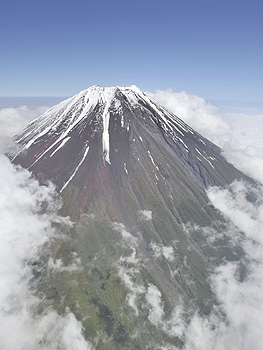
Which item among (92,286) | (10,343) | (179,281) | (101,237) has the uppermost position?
(101,237)

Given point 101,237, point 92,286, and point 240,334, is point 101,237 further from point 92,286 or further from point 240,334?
point 240,334

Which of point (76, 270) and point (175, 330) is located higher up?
point (76, 270)

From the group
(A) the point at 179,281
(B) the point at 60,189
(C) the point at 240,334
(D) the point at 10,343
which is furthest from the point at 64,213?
(C) the point at 240,334

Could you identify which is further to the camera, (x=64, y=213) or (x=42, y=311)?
(x=64, y=213)

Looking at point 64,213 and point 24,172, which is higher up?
point 24,172

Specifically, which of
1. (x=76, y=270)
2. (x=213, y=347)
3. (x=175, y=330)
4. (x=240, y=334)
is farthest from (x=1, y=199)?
(x=240, y=334)

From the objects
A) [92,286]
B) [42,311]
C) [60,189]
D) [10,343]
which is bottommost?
[10,343]

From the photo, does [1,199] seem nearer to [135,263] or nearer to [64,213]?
[64,213]

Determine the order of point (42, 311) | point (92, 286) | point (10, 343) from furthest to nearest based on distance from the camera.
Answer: point (92, 286) → point (42, 311) → point (10, 343)

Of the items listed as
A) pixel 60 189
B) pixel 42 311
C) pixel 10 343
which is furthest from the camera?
pixel 60 189
